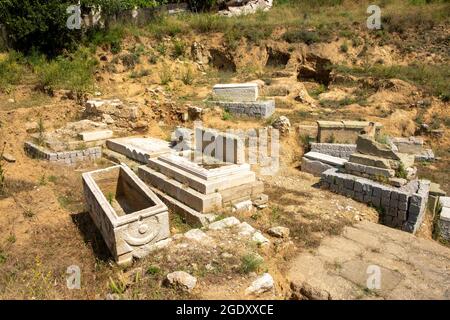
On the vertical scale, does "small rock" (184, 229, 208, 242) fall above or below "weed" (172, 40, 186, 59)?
below

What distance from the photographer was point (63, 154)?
25.4 ft

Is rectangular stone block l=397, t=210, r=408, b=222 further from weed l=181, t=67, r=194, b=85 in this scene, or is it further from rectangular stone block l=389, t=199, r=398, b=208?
weed l=181, t=67, r=194, b=85

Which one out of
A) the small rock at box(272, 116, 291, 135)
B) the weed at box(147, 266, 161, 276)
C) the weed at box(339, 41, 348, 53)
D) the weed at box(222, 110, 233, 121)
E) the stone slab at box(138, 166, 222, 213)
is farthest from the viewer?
the weed at box(339, 41, 348, 53)

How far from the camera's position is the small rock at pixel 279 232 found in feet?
14.7

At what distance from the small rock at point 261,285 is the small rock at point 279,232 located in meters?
1.08

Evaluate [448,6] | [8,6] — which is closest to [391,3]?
[448,6]

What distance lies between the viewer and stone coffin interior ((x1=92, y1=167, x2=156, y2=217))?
5.39m

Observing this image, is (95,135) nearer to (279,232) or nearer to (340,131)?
(279,232)

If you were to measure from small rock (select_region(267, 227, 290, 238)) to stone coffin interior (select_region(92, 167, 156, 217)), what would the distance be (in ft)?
6.85

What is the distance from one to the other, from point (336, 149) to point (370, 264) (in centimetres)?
426

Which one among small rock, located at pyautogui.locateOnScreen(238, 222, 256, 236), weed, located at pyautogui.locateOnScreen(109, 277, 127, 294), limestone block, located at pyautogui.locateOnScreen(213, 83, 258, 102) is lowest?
weed, located at pyautogui.locateOnScreen(109, 277, 127, 294)

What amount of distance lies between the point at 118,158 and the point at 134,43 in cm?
965

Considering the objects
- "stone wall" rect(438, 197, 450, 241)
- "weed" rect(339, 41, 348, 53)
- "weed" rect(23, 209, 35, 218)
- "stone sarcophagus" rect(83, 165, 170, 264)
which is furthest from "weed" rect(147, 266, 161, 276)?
"weed" rect(339, 41, 348, 53)

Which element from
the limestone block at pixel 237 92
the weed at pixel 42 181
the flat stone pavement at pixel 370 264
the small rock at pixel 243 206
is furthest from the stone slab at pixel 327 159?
the weed at pixel 42 181
